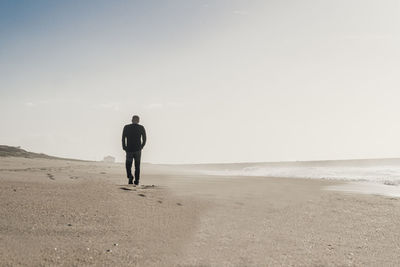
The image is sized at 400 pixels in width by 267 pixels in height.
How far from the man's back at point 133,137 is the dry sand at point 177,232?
360 cm

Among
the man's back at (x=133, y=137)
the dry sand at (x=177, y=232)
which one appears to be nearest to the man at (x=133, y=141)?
the man's back at (x=133, y=137)

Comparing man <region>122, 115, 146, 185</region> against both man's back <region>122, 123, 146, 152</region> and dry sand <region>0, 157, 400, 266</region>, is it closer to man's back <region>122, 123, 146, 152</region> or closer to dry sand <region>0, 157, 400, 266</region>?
man's back <region>122, 123, 146, 152</region>

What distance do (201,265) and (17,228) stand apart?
2.24m

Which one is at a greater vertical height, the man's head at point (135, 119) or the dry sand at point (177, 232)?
the man's head at point (135, 119)

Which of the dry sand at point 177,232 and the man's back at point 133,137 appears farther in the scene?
the man's back at point 133,137

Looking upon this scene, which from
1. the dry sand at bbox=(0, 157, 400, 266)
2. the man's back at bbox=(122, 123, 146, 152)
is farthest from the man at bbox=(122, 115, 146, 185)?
the dry sand at bbox=(0, 157, 400, 266)

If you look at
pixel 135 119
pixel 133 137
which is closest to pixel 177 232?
pixel 133 137

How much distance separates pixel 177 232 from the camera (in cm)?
454

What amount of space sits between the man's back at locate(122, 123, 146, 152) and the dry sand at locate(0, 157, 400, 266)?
3.60m

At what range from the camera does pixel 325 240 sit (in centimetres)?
457

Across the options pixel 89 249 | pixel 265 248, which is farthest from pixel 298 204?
pixel 89 249

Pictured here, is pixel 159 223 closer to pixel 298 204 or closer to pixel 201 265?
pixel 201 265

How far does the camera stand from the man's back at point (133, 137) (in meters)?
10.4

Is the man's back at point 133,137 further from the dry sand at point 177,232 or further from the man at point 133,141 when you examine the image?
the dry sand at point 177,232
